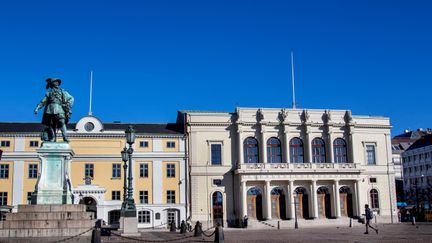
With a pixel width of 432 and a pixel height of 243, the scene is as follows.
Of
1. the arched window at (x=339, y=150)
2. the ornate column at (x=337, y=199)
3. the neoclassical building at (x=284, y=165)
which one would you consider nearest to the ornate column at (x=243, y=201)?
the neoclassical building at (x=284, y=165)

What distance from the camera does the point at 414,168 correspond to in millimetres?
98562

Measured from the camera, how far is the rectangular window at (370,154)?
63469 mm

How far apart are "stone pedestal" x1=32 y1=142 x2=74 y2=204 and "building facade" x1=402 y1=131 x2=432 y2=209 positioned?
2993 inches

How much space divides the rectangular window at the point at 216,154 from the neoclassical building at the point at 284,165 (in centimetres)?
11

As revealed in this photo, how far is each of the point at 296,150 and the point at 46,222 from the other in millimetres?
44522

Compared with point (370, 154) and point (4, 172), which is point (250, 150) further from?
point (4, 172)

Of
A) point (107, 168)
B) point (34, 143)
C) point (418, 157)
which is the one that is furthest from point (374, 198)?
point (34, 143)

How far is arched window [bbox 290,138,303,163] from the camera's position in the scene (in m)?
60.8

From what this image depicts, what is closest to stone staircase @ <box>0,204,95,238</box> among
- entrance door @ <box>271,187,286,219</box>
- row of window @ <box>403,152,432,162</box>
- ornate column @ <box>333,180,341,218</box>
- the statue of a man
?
the statue of a man

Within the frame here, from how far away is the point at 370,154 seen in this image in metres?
63.7

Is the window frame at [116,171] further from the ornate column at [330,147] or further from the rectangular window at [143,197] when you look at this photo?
the ornate column at [330,147]

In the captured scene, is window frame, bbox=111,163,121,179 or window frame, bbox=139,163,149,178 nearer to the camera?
window frame, bbox=111,163,121,179

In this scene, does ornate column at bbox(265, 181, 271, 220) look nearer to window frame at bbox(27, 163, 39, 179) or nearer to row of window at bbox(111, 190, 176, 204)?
row of window at bbox(111, 190, 176, 204)

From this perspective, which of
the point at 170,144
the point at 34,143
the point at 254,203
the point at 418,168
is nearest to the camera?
the point at 34,143
